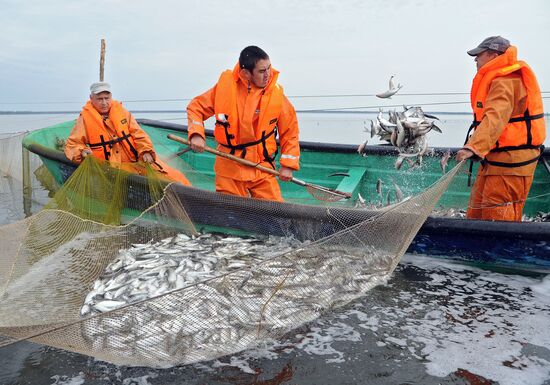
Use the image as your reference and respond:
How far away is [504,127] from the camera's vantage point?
18.0 ft

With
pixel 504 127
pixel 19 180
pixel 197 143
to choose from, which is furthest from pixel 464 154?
pixel 19 180

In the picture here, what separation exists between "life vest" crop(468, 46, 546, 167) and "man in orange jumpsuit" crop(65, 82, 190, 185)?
14.7 ft

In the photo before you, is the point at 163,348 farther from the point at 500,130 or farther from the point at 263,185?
the point at 500,130

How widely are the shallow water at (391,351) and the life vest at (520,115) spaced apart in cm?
163

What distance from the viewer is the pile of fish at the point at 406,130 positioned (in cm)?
619

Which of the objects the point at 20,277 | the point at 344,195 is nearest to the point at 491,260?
the point at 344,195

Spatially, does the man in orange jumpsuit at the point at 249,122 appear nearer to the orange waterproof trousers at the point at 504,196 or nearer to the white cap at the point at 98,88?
the white cap at the point at 98,88

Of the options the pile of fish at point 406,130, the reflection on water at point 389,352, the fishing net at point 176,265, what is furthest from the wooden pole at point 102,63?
the reflection on water at point 389,352

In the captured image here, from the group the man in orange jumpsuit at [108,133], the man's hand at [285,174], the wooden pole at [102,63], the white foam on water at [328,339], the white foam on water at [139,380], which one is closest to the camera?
the white foam on water at [139,380]

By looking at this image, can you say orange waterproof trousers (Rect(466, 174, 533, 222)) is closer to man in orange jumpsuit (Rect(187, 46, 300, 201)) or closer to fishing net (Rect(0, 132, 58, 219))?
man in orange jumpsuit (Rect(187, 46, 300, 201))

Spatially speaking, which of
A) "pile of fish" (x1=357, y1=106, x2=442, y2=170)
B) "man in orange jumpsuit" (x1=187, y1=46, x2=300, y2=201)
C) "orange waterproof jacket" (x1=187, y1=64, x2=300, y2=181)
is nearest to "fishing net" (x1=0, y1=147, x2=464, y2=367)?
"man in orange jumpsuit" (x1=187, y1=46, x2=300, y2=201)

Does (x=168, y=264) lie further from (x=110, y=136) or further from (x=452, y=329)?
(x=110, y=136)

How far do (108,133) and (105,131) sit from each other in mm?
52

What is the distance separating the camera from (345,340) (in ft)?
14.3
